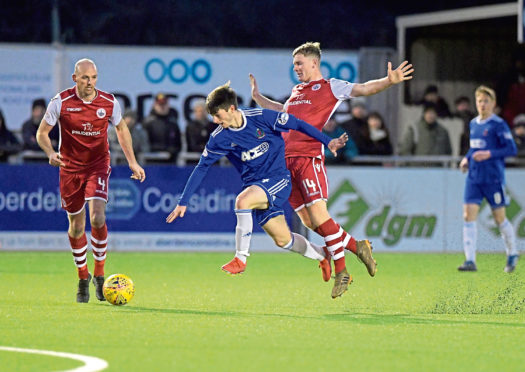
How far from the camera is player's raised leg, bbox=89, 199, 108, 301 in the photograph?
34.8 ft

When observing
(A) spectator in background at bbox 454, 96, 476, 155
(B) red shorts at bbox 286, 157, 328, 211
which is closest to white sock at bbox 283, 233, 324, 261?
(B) red shorts at bbox 286, 157, 328, 211

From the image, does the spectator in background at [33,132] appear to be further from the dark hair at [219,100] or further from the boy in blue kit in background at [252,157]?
the dark hair at [219,100]

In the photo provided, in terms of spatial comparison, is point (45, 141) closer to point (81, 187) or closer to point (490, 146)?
point (81, 187)

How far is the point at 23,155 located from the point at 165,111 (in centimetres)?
239

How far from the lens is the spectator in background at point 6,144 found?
58.2 ft

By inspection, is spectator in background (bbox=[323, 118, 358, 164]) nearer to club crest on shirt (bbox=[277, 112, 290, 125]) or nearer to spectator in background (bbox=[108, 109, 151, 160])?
spectator in background (bbox=[108, 109, 151, 160])

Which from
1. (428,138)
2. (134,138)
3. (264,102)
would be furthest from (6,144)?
(264,102)

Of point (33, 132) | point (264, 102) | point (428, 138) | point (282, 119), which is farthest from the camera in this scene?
point (428, 138)

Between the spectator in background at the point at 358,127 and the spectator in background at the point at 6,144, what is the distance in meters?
5.19

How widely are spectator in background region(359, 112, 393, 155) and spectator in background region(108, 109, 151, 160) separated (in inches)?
138

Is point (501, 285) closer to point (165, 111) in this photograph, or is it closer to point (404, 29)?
point (165, 111)

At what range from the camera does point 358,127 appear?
19.3 metres

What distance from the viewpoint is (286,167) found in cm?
1075

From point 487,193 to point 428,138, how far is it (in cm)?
475
